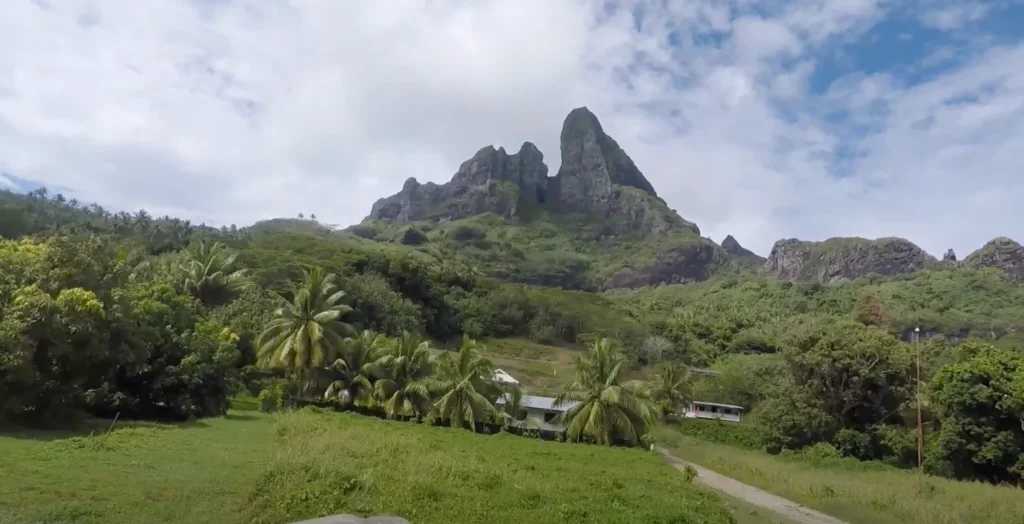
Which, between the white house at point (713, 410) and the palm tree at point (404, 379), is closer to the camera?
the palm tree at point (404, 379)

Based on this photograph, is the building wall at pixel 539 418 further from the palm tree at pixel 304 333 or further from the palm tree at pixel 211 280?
the palm tree at pixel 211 280

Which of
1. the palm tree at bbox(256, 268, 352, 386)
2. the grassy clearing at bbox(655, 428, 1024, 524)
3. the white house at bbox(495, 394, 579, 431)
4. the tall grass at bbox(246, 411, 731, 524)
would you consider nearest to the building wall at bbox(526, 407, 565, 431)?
the white house at bbox(495, 394, 579, 431)

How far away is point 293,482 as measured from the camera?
12062 mm

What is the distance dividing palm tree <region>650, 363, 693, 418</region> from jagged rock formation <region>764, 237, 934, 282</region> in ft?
316

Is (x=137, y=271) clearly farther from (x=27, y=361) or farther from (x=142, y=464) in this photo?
(x=142, y=464)

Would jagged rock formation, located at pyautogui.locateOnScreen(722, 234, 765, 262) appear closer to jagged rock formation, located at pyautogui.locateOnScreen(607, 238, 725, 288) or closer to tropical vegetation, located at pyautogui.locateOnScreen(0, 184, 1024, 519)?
jagged rock formation, located at pyautogui.locateOnScreen(607, 238, 725, 288)

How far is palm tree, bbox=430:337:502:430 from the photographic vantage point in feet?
96.8

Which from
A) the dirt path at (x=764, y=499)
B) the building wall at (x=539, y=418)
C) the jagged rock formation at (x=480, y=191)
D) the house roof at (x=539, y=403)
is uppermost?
the jagged rock formation at (x=480, y=191)

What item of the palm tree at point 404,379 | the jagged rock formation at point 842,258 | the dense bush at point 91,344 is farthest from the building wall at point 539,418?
the jagged rock formation at point 842,258

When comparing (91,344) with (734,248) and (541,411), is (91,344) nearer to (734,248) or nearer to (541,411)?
(541,411)

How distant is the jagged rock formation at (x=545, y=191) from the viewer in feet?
525

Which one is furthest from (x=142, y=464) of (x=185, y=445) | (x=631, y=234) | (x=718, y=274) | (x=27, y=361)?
(x=631, y=234)

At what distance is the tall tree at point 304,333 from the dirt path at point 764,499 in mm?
15577

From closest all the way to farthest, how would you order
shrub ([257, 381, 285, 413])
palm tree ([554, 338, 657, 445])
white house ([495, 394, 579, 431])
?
shrub ([257, 381, 285, 413])
palm tree ([554, 338, 657, 445])
white house ([495, 394, 579, 431])
